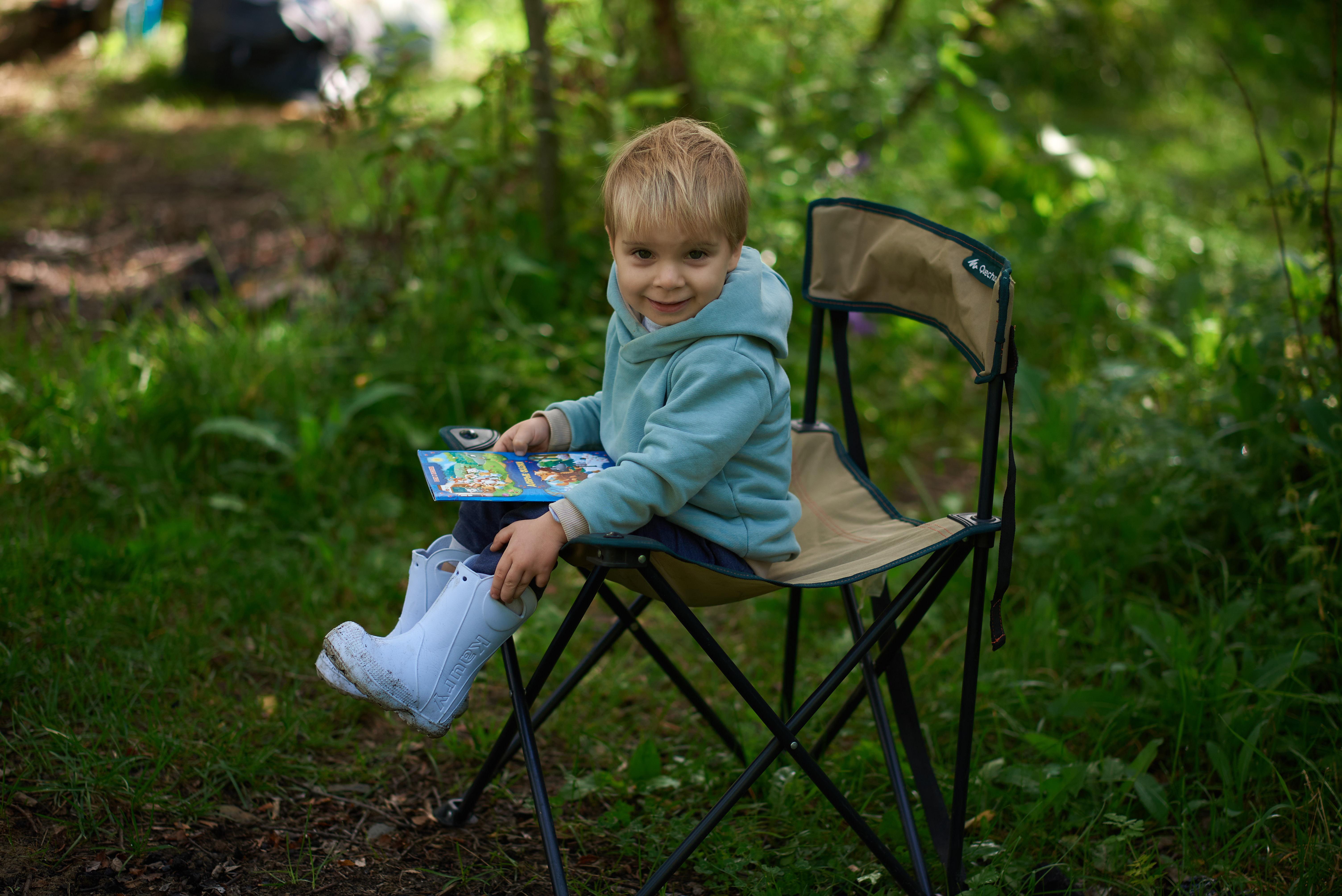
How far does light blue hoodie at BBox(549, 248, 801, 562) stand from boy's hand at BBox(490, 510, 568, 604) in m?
0.05

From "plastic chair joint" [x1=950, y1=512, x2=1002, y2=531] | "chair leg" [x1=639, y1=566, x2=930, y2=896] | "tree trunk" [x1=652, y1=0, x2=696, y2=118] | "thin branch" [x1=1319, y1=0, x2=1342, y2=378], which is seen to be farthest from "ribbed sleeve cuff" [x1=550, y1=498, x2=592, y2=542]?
"tree trunk" [x1=652, y1=0, x2=696, y2=118]

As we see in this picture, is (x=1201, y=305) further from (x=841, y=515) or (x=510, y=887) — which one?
(x=510, y=887)

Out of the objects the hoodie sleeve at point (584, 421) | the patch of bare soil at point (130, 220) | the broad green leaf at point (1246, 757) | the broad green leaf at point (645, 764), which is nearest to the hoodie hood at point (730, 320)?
the hoodie sleeve at point (584, 421)

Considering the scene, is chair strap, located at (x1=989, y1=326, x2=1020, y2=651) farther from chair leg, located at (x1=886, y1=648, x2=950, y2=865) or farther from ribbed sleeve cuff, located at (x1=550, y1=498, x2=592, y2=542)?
ribbed sleeve cuff, located at (x1=550, y1=498, x2=592, y2=542)

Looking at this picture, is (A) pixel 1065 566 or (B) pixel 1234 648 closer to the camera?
(B) pixel 1234 648

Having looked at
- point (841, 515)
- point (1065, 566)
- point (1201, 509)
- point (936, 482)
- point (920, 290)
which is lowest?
point (936, 482)

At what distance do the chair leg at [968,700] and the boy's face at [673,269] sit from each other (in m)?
0.60

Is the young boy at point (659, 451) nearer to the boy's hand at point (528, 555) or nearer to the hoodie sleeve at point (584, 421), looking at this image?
the boy's hand at point (528, 555)

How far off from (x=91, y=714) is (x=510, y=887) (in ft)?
3.14

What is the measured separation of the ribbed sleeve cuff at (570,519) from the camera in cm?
151

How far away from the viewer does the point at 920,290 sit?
1.91 m

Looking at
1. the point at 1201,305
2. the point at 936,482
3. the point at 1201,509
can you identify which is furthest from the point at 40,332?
the point at 1201,305

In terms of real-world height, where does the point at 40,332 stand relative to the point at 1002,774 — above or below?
above

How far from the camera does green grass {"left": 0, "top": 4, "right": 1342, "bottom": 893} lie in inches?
79.1
